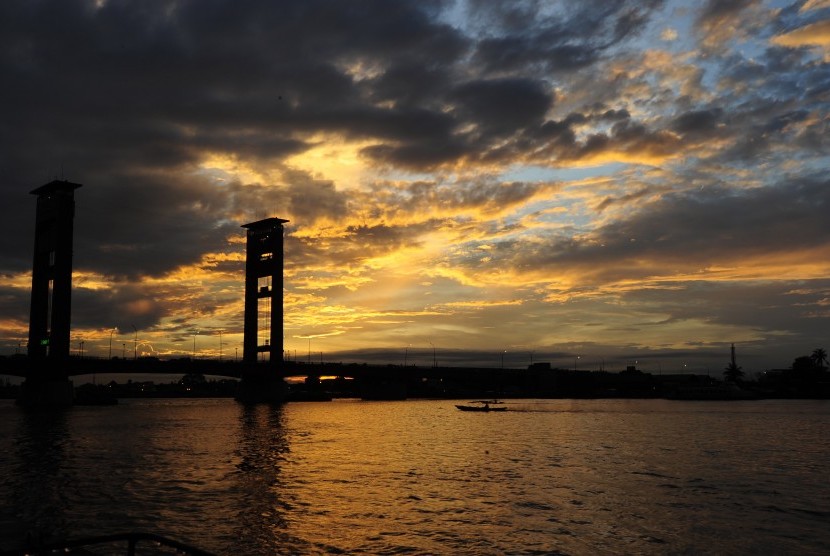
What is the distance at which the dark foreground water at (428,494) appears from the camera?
31.4 meters

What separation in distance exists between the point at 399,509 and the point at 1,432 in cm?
7563

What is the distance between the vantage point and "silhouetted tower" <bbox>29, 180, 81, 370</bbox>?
6038 inches

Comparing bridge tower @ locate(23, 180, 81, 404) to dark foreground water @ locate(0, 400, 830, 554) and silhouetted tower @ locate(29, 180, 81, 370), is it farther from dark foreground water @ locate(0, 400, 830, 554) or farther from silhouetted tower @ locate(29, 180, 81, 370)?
dark foreground water @ locate(0, 400, 830, 554)

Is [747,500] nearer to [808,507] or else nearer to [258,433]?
[808,507]

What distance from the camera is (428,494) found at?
142 feet

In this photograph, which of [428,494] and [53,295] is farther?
[53,295]

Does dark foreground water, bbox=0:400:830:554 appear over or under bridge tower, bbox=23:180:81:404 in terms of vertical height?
under

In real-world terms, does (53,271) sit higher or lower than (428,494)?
higher

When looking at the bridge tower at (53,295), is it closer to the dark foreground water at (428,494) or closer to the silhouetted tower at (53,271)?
the silhouetted tower at (53,271)

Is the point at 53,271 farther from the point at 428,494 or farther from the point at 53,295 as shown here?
the point at 428,494

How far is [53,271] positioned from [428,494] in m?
149

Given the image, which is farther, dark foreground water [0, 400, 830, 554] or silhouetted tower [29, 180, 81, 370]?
silhouetted tower [29, 180, 81, 370]

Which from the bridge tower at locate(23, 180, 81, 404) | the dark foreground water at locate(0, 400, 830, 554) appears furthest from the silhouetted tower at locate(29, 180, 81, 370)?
the dark foreground water at locate(0, 400, 830, 554)

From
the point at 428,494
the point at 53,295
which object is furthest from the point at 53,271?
the point at 428,494
